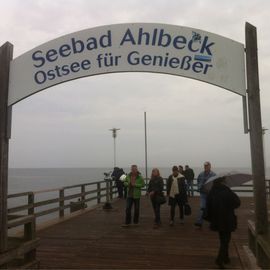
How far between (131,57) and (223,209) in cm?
270

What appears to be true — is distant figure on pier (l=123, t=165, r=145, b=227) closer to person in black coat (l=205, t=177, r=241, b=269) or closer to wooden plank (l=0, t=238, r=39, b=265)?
person in black coat (l=205, t=177, r=241, b=269)

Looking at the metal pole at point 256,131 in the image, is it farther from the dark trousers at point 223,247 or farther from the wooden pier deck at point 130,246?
the wooden pier deck at point 130,246

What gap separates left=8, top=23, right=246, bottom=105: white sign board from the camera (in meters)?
6.61

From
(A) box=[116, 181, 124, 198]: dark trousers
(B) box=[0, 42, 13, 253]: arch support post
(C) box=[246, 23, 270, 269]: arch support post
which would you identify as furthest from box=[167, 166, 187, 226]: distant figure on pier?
(A) box=[116, 181, 124, 198]: dark trousers

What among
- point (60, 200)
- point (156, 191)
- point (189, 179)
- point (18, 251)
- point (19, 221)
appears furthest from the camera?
point (189, 179)

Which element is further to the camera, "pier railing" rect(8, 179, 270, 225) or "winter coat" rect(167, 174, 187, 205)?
"winter coat" rect(167, 174, 187, 205)

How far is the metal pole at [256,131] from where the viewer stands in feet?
20.9

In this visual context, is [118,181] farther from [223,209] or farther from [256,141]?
[256,141]

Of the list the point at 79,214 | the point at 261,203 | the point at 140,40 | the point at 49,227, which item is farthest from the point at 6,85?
the point at 79,214

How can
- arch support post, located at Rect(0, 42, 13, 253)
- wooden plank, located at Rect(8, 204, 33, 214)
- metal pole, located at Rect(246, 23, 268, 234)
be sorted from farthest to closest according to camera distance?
wooden plank, located at Rect(8, 204, 33, 214) → metal pole, located at Rect(246, 23, 268, 234) → arch support post, located at Rect(0, 42, 13, 253)

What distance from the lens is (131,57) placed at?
677cm

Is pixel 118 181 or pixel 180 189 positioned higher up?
pixel 118 181

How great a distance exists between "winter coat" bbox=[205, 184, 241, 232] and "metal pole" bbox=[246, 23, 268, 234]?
458 mm

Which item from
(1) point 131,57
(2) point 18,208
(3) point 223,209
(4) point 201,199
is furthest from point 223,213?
(2) point 18,208
